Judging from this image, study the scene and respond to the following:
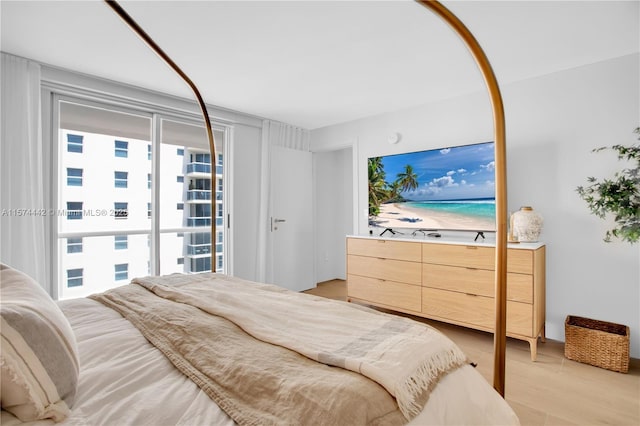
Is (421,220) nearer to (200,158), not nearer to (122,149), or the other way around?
(200,158)

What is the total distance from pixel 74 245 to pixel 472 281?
368 centimetres

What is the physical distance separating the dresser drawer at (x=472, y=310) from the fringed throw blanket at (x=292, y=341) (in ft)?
6.02

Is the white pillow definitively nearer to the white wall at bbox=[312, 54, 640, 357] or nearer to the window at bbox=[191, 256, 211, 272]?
the window at bbox=[191, 256, 211, 272]

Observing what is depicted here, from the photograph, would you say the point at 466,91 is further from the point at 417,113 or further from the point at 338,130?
the point at 338,130

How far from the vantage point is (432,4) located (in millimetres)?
1036

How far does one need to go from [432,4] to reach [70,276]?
3653mm

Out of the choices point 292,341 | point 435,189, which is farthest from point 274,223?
point 292,341

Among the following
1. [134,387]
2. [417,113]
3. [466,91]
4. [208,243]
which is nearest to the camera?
[134,387]

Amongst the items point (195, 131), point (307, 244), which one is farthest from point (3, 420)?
point (307, 244)

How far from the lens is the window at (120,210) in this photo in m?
3.34

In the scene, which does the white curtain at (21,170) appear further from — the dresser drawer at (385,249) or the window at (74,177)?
the dresser drawer at (385,249)

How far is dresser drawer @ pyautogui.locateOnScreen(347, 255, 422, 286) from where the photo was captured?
10.6 ft

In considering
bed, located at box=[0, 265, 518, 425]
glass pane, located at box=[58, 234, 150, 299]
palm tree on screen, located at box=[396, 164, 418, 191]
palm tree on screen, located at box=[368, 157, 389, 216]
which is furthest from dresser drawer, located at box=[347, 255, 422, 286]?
glass pane, located at box=[58, 234, 150, 299]

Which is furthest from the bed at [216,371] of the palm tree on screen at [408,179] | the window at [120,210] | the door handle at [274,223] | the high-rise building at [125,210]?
the door handle at [274,223]
